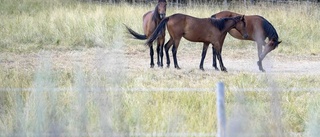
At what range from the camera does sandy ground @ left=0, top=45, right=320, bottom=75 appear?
13.3m

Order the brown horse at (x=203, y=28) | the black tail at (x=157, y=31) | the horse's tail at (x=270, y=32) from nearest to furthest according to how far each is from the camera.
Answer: the black tail at (x=157, y=31) < the brown horse at (x=203, y=28) < the horse's tail at (x=270, y=32)

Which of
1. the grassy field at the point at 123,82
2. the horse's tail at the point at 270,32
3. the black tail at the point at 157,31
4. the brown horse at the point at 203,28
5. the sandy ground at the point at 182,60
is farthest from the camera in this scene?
the horse's tail at the point at 270,32

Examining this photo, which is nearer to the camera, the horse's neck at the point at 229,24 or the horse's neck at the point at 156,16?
the horse's neck at the point at 229,24

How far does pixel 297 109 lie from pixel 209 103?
42.1 inches

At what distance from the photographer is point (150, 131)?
636 cm

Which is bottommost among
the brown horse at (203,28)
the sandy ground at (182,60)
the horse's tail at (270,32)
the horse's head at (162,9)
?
the sandy ground at (182,60)

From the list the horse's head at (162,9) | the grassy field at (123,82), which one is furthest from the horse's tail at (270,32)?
the horse's head at (162,9)

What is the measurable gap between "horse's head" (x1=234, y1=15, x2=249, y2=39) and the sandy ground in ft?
2.11

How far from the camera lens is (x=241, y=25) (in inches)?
516

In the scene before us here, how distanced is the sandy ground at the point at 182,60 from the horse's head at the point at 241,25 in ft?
2.11

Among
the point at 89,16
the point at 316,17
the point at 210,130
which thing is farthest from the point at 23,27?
the point at 210,130

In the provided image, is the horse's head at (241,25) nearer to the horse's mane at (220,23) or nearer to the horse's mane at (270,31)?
the horse's mane at (220,23)

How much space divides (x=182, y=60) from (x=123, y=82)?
7.13m

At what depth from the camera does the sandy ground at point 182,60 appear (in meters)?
13.3
